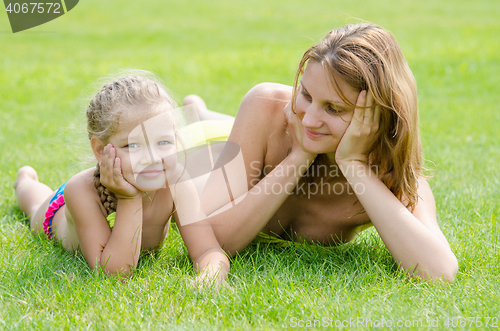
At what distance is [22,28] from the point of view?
17156mm

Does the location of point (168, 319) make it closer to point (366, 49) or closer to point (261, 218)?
point (261, 218)

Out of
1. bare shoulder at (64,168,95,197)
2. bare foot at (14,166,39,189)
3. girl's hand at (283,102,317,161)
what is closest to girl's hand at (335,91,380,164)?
girl's hand at (283,102,317,161)

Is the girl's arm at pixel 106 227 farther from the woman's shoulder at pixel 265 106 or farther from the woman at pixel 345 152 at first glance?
the woman's shoulder at pixel 265 106

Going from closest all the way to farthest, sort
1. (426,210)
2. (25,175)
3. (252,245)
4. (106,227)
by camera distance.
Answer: (106,227) < (426,210) < (252,245) < (25,175)

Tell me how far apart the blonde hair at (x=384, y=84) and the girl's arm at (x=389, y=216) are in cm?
8

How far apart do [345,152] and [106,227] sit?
4.67 feet

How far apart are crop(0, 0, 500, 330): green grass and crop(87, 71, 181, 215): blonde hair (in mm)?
313

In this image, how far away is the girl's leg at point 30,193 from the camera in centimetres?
376

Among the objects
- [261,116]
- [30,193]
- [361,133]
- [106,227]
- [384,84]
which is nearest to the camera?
[384,84]

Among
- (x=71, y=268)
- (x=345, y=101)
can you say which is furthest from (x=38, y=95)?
(x=345, y=101)

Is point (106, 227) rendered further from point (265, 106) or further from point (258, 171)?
point (265, 106)

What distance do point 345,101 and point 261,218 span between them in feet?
2.74

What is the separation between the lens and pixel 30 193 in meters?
3.93

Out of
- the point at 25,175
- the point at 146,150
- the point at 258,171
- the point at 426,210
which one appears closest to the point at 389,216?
the point at 426,210
